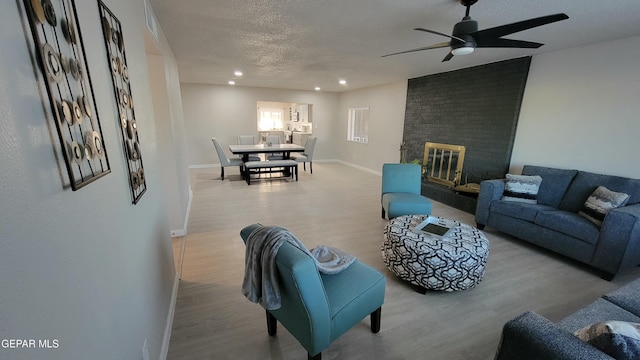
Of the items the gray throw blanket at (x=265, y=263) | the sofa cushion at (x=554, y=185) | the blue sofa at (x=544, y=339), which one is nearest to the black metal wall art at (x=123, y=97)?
the gray throw blanket at (x=265, y=263)

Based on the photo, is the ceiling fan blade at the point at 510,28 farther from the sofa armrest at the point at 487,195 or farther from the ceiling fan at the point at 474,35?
the sofa armrest at the point at 487,195

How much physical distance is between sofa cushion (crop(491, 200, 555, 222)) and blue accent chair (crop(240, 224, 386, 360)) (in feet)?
7.92

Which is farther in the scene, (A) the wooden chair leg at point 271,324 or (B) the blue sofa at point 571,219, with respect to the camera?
(B) the blue sofa at point 571,219

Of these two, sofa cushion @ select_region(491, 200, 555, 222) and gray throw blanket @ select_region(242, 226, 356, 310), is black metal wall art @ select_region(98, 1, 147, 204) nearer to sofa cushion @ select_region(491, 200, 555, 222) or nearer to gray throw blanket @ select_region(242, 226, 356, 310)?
gray throw blanket @ select_region(242, 226, 356, 310)

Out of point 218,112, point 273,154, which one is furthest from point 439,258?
point 218,112

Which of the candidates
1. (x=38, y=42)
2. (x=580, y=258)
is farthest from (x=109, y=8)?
(x=580, y=258)

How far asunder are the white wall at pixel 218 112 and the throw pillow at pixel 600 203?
6953 millimetres

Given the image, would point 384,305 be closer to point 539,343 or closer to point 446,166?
point 539,343

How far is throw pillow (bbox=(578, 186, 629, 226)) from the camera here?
251 cm

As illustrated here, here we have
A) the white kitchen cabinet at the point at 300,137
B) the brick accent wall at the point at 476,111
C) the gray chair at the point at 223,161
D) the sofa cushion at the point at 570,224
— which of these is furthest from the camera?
the white kitchen cabinet at the point at 300,137

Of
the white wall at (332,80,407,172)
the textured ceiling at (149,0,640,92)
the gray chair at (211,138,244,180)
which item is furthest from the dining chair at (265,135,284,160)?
the textured ceiling at (149,0,640,92)

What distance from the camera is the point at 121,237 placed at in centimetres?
108

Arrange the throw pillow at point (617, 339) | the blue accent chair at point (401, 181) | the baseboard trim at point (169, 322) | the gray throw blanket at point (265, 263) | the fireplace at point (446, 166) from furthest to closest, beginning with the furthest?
the fireplace at point (446, 166) → the blue accent chair at point (401, 181) → the baseboard trim at point (169, 322) → the gray throw blanket at point (265, 263) → the throw pillow at point (617, 339)

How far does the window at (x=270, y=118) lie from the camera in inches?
460
